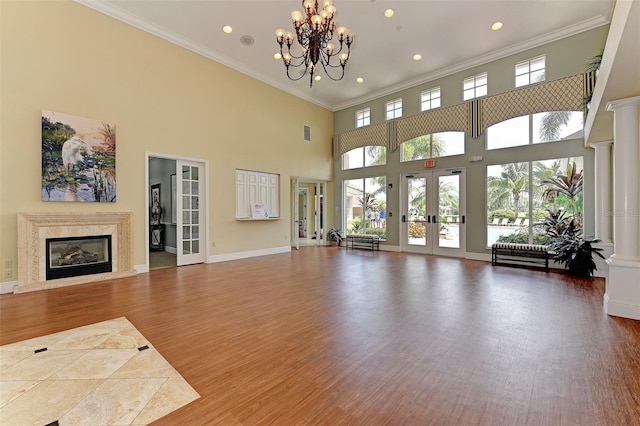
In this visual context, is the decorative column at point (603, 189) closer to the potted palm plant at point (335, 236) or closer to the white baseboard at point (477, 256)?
the white baseboard at point (477, 256)

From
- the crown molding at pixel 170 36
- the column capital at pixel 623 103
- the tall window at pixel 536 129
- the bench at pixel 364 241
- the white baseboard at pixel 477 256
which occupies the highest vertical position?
the crown molding at pixel 170 36

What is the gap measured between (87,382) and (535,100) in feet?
29.1

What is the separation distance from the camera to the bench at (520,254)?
6047mm

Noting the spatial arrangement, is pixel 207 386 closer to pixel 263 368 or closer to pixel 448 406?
pixel 263 368

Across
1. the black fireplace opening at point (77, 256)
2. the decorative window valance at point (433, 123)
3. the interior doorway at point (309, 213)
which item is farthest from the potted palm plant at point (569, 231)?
the black fireplace opening at point (77, 256)

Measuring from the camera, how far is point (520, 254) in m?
6.32

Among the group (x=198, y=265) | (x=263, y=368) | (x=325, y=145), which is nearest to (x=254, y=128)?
(x=325, y=145)

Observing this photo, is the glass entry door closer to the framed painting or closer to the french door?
the framed painting

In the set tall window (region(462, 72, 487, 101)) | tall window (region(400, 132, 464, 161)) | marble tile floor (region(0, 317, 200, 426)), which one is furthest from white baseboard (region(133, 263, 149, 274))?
tall window (region(462, 72, 487, 101))

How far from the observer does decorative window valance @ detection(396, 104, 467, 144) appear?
24.7 ft

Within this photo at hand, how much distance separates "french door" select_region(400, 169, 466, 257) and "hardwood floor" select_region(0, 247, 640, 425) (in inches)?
106

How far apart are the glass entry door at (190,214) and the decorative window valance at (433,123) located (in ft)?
19.8

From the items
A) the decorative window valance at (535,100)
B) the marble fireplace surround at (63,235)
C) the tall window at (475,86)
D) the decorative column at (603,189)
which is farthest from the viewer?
the tall window at (475,86)

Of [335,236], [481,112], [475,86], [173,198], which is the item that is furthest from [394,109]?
[173,198]
